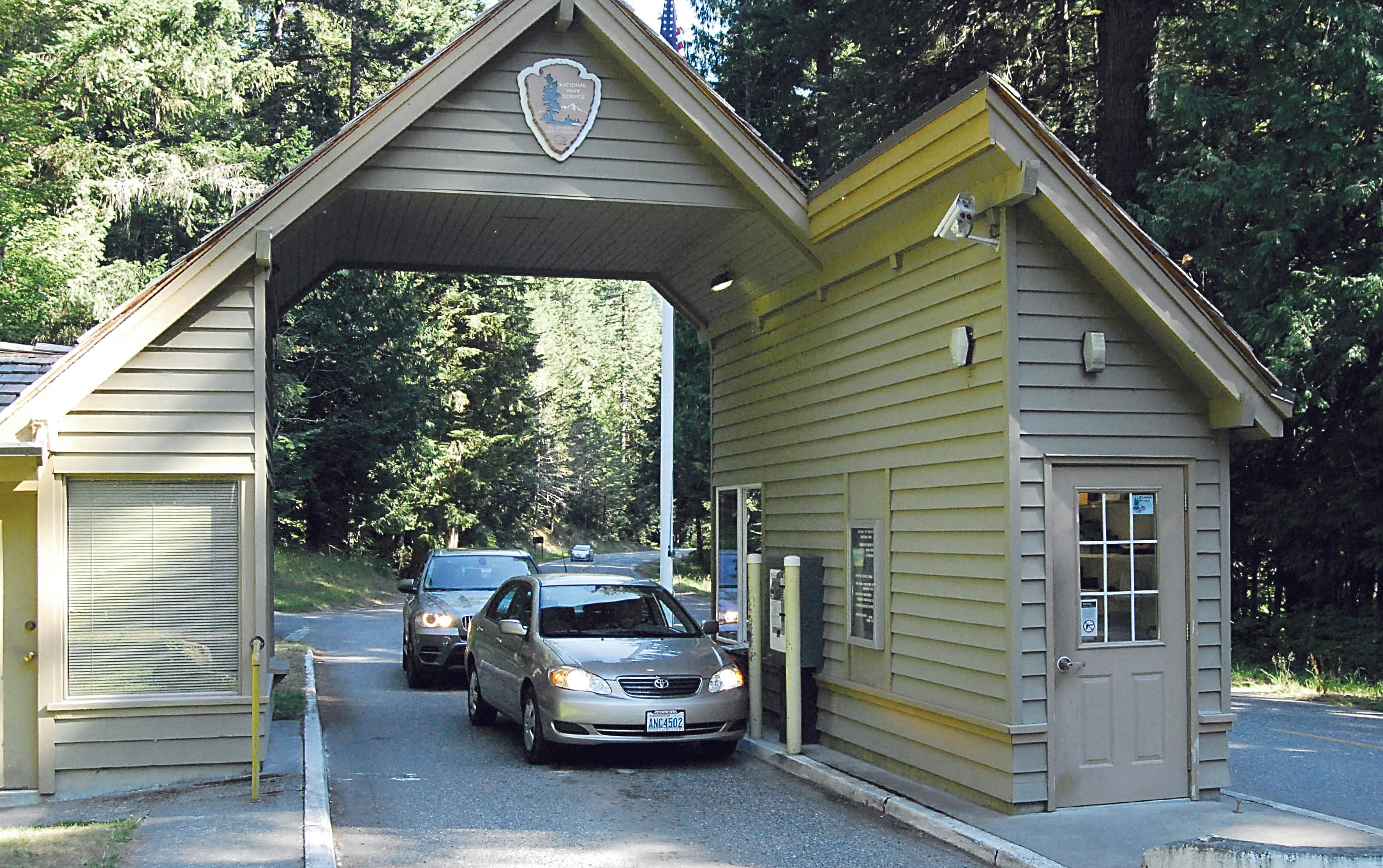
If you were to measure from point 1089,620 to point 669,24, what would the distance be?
56.3ft

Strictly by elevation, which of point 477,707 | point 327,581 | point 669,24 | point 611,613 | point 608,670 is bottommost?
point 327,581

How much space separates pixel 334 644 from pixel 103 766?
12.8m

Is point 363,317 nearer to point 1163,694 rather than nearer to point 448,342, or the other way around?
point 448,342

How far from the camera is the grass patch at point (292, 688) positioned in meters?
12.4

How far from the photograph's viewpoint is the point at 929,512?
9.10 meters

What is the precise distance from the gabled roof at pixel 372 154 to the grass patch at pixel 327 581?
20.2m

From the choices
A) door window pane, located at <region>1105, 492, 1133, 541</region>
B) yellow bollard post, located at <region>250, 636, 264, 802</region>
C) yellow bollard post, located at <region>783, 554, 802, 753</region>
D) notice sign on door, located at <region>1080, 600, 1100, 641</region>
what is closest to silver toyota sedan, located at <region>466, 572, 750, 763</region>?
yellow bollard post, located at <region>783, 554, 802, 753</region>

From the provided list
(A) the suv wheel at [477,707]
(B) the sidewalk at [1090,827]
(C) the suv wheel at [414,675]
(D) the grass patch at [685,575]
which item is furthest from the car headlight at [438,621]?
(D) the grass patch at [685,575]

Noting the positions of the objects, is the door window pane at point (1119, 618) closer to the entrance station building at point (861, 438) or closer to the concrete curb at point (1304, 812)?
the entrance station building at point (861, 438)

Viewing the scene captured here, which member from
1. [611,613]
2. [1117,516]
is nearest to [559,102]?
[611,613]

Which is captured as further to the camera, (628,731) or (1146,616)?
Answer: (628,731)

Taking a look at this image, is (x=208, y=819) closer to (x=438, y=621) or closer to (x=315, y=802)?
(x=315, y=802)

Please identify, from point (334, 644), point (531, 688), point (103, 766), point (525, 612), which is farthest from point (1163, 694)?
point (334, 644)

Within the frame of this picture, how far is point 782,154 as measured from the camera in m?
28.0
